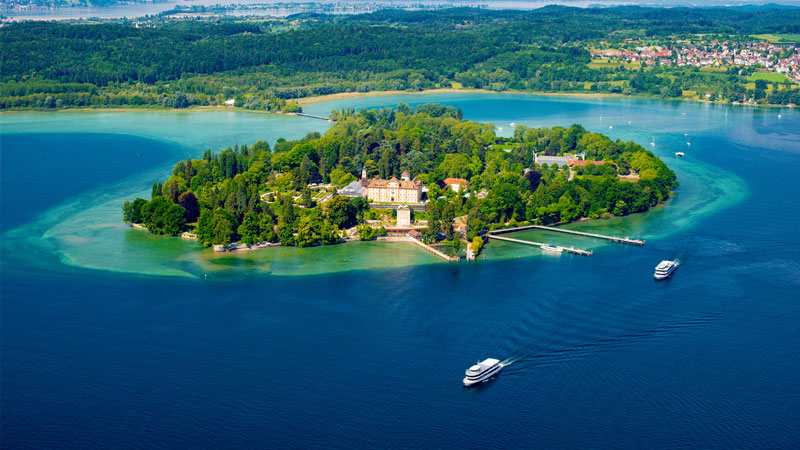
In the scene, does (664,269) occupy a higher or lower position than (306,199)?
lower

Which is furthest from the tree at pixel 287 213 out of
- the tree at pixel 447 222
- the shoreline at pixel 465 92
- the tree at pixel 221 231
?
Result: the shoreline at pixel 465 92

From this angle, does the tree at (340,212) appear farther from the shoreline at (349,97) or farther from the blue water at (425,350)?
the shoreline at (349,97)

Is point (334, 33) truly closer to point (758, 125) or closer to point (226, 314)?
point (758, 125)

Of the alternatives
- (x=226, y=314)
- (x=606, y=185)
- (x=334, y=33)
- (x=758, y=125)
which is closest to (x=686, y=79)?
(x=758, y=125)

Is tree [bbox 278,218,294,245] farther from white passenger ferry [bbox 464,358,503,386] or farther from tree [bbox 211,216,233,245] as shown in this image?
white passenger ferry [bbox 464,358,503,386]

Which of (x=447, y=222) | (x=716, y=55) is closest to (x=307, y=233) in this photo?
(x=447, y=222)

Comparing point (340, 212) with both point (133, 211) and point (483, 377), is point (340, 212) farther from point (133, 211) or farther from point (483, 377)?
point (483, 377)
